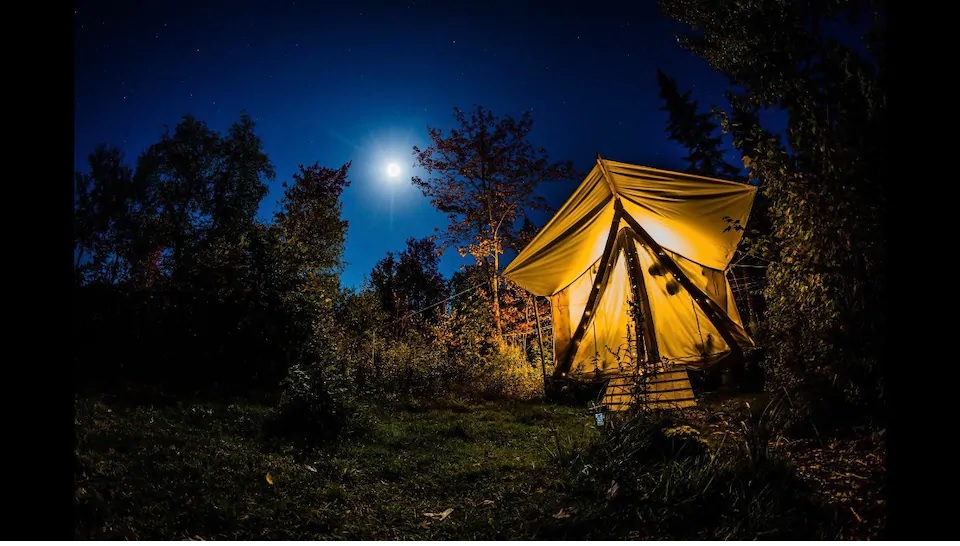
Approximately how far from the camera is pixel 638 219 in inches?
302

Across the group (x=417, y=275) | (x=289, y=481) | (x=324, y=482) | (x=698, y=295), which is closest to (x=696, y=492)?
(x=324, y=482)

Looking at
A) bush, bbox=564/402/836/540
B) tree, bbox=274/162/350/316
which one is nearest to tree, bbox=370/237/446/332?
tree, bbox=274/162/350/316

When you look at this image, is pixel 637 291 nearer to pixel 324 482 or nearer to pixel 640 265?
pixel 640 265

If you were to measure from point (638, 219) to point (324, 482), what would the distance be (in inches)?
248

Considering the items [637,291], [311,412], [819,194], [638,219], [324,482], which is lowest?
[324,482]

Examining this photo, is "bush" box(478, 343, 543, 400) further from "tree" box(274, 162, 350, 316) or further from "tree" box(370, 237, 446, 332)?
"tree" box(370, 237, 446, 332)

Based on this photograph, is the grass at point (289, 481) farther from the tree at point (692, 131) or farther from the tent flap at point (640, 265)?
the tree at point (692, 131)

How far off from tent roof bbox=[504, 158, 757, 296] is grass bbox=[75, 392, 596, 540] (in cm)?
296

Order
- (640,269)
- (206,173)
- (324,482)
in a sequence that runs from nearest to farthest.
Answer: (324,482), (640,269), (206,173)

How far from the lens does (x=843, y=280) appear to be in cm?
324

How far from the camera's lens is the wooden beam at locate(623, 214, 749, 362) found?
285 inches

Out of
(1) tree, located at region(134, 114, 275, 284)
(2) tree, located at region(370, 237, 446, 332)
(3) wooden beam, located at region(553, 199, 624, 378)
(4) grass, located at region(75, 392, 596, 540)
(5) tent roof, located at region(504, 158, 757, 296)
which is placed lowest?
(4) grass, located at region(75, 392, 596, 540)

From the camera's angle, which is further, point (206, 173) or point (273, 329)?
point (206, 173)
